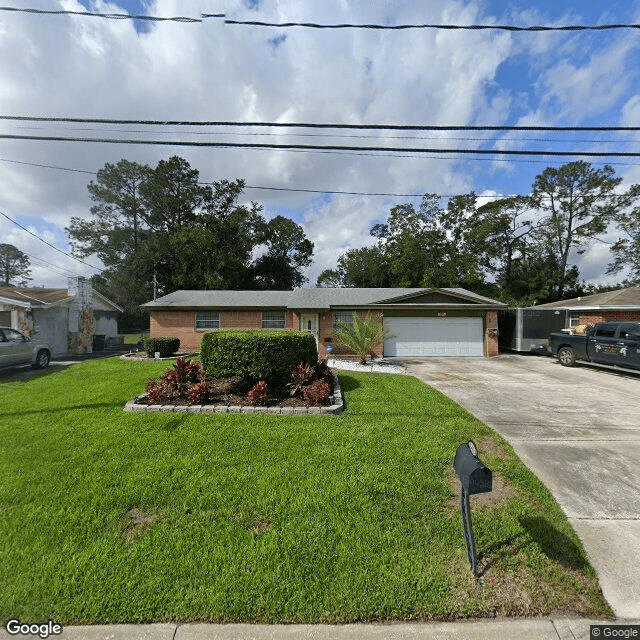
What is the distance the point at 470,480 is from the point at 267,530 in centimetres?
192

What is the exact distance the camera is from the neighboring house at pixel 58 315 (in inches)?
575

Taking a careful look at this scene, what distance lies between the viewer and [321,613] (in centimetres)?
223

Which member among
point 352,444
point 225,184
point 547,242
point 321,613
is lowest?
point 321,613

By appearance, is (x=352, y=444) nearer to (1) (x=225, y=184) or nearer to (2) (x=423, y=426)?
(2) (x=423, y=426)

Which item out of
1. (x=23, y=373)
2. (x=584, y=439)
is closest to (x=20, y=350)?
(x=23, y=373)

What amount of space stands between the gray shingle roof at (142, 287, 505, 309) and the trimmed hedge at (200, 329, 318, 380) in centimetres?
805

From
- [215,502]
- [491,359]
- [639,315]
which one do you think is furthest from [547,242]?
[215,502]

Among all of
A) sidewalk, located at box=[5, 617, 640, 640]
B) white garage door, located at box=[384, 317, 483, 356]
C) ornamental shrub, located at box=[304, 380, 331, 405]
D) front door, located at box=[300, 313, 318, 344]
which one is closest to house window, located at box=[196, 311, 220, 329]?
front door, located at box=[300, 313, 318, 344]

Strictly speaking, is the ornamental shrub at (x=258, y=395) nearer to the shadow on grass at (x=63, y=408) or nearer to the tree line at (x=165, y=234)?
the shadow on grass at (x=63, y=408)

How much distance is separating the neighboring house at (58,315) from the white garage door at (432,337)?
667 inches

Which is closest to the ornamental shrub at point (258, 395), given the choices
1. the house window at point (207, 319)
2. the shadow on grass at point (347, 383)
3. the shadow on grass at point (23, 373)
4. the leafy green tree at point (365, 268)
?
the shadow on grass at point (347, 383)

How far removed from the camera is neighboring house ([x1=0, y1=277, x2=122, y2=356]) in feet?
47.9

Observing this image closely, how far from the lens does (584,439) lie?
17.3 feet

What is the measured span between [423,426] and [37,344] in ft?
46.9
